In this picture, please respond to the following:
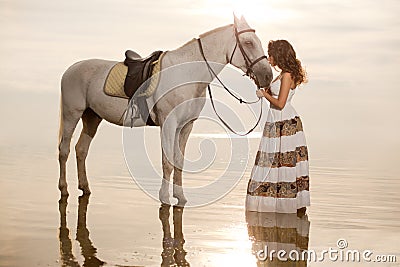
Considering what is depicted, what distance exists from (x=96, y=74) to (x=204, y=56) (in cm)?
107

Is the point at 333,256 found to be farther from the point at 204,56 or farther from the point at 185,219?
the point at 204,56

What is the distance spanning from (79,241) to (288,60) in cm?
227

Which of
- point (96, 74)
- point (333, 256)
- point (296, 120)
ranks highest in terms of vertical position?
point (96, 74)

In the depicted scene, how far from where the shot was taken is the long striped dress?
19.0ft

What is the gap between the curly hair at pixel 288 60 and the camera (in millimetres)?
5785

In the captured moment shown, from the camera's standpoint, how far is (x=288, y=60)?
5781mm

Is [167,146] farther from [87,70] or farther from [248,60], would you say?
[87,70]

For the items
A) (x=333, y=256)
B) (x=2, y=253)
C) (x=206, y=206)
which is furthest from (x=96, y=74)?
(x=333, y=256)

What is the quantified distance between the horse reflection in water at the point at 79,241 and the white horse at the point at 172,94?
71 centimetres

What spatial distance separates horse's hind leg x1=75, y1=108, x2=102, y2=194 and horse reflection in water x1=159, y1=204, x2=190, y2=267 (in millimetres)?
974

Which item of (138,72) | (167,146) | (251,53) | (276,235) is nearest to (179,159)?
(167,146)

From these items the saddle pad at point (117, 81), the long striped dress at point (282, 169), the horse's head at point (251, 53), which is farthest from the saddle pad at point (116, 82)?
the long striped dress at point (282, 169)

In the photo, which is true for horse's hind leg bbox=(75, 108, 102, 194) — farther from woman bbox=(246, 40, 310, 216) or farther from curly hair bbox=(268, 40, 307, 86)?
curly hair bbox=(268, 40, 307, 86)

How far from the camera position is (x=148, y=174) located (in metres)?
8.48
